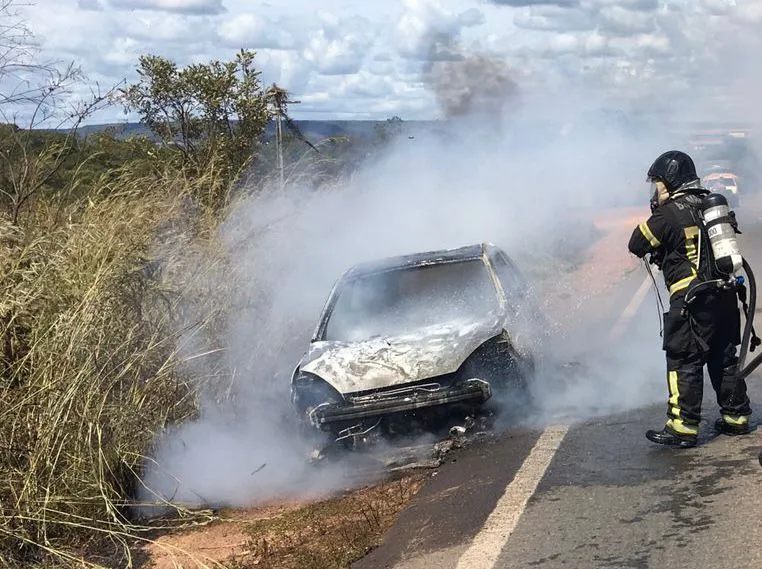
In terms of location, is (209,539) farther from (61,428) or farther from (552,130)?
(552,130)

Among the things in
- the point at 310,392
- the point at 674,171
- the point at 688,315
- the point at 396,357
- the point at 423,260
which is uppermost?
the point at 674,171

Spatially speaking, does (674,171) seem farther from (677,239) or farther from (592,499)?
(592,499)

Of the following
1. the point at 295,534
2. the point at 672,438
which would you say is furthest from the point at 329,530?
the point at 672,438

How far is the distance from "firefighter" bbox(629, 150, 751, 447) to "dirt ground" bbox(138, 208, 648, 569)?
1.81m

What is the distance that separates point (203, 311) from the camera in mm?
8484

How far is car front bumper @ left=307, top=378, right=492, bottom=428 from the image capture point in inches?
272

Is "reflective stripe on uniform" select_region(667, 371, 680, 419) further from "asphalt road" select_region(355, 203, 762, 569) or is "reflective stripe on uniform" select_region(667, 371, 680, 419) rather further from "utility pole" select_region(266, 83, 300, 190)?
"utility pole" select_region(266, 83, 300, 190)

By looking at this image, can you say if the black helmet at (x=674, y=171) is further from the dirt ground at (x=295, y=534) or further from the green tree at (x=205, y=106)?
the green tree at (x=205, y=106)

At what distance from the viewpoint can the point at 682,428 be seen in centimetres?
621

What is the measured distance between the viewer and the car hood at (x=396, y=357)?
7.08 m

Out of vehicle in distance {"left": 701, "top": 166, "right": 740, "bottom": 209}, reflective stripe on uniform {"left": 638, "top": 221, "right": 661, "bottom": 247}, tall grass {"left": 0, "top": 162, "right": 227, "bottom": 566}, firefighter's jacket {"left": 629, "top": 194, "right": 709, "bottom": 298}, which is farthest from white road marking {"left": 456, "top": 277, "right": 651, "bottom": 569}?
vehicle in distance {"left": 701, "top": 166, "right": 740, "bottom": 209}

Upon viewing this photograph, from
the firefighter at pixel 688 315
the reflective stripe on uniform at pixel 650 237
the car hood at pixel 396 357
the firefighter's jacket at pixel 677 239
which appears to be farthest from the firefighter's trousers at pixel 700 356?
the car hood at pixel 396 357

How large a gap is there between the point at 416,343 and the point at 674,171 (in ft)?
7.72

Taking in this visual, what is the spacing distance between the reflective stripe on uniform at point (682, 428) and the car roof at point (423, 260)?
2879 mm
